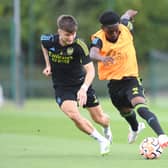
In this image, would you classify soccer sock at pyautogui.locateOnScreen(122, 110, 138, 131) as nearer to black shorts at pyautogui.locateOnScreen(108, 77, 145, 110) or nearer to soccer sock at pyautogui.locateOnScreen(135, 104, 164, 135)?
black shorts at pyautogui.locateOnScreen(108, 77, 145, 110)

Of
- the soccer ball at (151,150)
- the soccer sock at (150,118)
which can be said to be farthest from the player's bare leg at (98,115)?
the soccer ball at (151,150)

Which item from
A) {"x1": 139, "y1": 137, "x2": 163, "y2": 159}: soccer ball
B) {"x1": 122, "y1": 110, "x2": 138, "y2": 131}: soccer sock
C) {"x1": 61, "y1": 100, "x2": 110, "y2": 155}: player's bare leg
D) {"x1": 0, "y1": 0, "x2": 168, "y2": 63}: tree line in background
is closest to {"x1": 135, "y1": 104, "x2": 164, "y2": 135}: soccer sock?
{"x1": 139, "y1": 137, "x2": 163, "y2": 159}: soccer ball

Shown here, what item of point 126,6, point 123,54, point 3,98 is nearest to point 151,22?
point 126,6

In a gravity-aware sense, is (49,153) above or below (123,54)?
below

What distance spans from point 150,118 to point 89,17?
32.9 metres

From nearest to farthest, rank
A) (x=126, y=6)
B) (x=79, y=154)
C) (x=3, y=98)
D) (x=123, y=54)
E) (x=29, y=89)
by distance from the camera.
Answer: (x=79, y=154) → (x=123, y=54) → (x=3, y=98) → (x=29, y=89) → (x=126, y=6)

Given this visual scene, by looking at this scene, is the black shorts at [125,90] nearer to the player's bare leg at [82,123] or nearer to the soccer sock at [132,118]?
the soccer sock at [132,118]

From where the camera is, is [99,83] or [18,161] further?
[99,83]

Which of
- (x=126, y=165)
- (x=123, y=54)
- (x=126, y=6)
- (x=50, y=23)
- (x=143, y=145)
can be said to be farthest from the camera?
(x=50, y=23)

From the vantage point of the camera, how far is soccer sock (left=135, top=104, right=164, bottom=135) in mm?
11445

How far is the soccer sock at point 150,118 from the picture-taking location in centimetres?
1145

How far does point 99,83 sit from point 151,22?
40.2 ft

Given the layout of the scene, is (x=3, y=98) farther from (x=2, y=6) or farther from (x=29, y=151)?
(x=29, y=151)

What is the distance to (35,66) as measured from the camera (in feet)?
122
